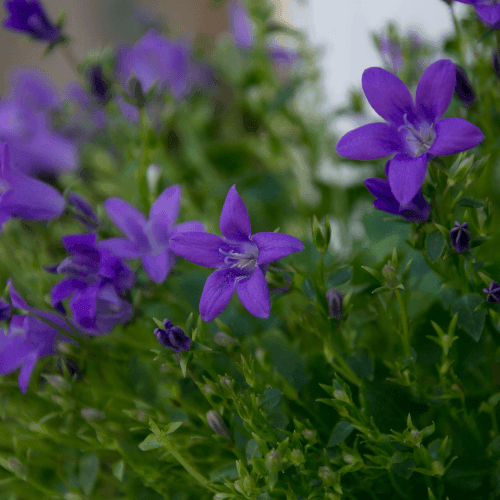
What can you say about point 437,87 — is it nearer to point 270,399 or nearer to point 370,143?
point 370,143

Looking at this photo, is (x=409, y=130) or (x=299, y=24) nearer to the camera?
(x=409, y=130)

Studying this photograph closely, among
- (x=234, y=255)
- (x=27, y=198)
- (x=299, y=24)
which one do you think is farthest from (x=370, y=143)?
(x=299, y=24)

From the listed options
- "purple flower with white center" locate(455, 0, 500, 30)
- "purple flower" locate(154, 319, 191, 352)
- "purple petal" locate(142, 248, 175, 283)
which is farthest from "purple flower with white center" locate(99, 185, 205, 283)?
"purple flower with white center" locate(455, 0, 500, 30)

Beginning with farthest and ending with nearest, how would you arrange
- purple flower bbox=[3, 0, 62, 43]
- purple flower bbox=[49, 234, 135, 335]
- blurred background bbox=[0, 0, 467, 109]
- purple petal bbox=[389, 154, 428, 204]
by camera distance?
blurred background bbox=[0, 0, 467, 109] → purple flower bbox=[3, 0, 62, 43] → purple flower bbox=[49, 234, 135, 335] → purple petal bbox=[389, 154, 428, 204]

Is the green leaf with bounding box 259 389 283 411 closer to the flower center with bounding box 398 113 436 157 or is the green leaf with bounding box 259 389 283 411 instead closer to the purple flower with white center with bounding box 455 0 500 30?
the flower center with bounding box 398 113 436 157

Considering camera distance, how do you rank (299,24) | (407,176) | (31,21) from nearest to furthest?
(407,176) → (31,21) → (299,24)

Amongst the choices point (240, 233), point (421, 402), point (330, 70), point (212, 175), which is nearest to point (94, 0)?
point (330, 70)
